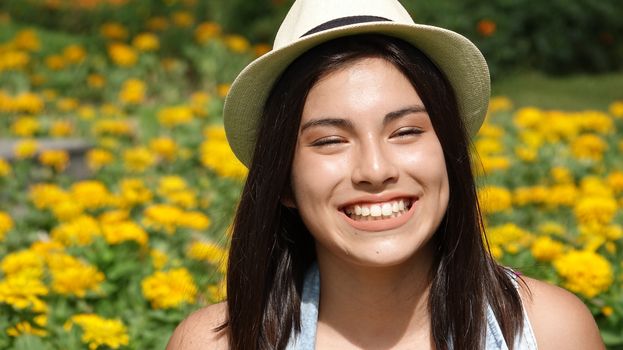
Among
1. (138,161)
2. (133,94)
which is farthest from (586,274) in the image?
→ (133,94)

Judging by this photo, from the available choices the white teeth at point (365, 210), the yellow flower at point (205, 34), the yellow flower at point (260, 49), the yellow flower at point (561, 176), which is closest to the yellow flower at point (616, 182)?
the yellow flower at point (561, 176)

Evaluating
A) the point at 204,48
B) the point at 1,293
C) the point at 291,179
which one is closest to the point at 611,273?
the point at 291,179

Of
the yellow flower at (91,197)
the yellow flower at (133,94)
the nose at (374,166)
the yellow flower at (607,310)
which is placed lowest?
the yellow flower at (607,310)

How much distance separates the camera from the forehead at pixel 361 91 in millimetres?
1973

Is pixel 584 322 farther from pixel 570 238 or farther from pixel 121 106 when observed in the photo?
pixel 121 106

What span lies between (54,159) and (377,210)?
103 inches

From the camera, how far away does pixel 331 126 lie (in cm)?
199

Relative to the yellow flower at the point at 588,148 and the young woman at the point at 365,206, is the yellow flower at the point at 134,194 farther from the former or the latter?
the yellow flower at the point at 588,148

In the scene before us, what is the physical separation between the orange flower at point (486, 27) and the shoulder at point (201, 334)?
246 inches

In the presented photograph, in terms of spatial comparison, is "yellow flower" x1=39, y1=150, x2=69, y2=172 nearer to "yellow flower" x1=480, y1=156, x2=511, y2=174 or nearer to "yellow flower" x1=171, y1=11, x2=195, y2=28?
"yellow flower" x1=480, y1=156, x2=511, y2=174

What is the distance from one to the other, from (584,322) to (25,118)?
3.79 metres

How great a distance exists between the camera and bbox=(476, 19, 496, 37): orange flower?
8.16 meters

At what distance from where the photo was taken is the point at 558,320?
2.11 m

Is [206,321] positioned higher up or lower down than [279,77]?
lower down
